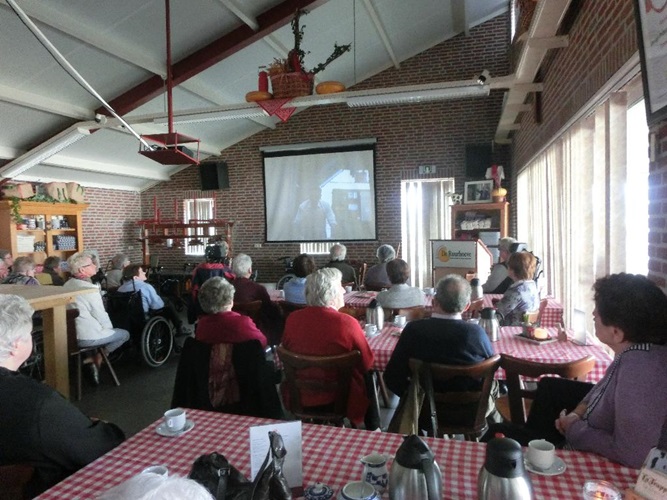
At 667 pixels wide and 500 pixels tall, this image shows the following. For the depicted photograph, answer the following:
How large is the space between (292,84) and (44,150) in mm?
4076

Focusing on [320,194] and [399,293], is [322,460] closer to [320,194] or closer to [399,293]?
[399,293]

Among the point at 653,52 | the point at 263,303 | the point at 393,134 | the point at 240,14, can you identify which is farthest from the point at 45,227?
the point at 653,52

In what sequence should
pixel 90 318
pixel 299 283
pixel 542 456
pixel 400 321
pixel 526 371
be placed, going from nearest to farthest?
1. pixel 542 456
2. pixel 526 371
3. pixel 400 321
4. pixel 90 318
5. pixel 299 283

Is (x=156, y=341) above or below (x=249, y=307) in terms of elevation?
below

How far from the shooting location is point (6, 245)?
7.16 metres

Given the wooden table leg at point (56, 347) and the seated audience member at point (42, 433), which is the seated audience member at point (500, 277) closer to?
the wooden table leg at point (56, 347)

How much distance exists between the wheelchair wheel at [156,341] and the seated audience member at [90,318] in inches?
11.2

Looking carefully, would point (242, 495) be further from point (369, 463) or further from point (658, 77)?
point (658, 77)

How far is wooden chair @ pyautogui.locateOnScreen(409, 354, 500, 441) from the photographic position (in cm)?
215

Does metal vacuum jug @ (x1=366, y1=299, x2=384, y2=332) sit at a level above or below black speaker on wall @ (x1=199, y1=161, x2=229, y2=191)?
below

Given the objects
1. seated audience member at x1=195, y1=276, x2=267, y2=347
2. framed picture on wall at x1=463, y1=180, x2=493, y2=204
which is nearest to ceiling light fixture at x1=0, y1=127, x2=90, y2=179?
seated audience member at x1=195, y1=276, x2=267, y2=347

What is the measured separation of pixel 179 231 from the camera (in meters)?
10.0

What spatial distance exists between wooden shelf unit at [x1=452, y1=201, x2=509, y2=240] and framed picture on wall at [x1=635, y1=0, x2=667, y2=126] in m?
5.66

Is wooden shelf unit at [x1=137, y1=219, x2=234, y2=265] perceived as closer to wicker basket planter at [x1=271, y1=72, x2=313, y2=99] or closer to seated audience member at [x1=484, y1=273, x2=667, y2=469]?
wicker basket planter at [x1=271, y1=72, x2=313, y2=99]
